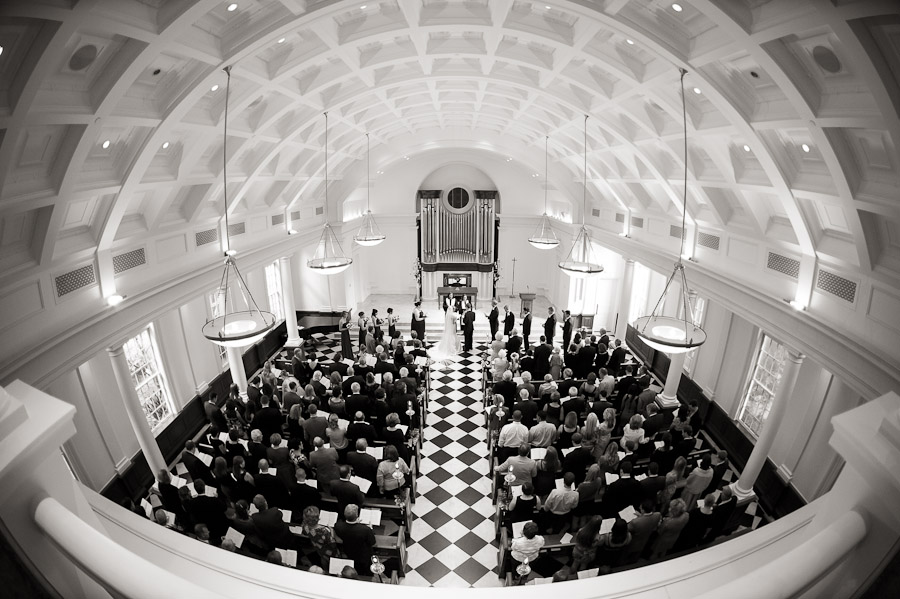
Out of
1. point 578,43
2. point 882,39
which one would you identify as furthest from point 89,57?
point 882,39

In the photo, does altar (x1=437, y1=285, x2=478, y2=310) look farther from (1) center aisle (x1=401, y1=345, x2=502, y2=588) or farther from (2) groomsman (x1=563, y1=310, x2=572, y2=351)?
(1) center aisle (x1=401, y1=345, x2=502, y2=588)

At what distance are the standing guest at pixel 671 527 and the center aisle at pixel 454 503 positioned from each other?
8.21ft

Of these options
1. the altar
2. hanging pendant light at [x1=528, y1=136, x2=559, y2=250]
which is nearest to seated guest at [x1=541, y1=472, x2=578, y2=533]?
hanging pendant light at [x1=528, y1=136, x2=559, y2=250]

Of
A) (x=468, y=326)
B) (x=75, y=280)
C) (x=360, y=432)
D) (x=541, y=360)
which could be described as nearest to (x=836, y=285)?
(x=541, y=360)

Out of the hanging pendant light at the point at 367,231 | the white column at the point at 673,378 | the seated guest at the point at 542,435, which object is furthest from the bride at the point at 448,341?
the seated guest at the point at 542,435

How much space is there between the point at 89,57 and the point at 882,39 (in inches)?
301

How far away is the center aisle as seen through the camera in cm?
673

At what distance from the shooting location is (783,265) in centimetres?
764

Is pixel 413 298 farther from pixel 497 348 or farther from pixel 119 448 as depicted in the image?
pixel 119 448

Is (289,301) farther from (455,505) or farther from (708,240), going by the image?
(708,240)

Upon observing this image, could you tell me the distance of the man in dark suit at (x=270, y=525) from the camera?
574 centimetres

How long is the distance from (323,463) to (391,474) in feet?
3.90

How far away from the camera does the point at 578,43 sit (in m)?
6.04

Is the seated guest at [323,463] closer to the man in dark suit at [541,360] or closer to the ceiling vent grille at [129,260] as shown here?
the ceiling vent grille at [129,260]
